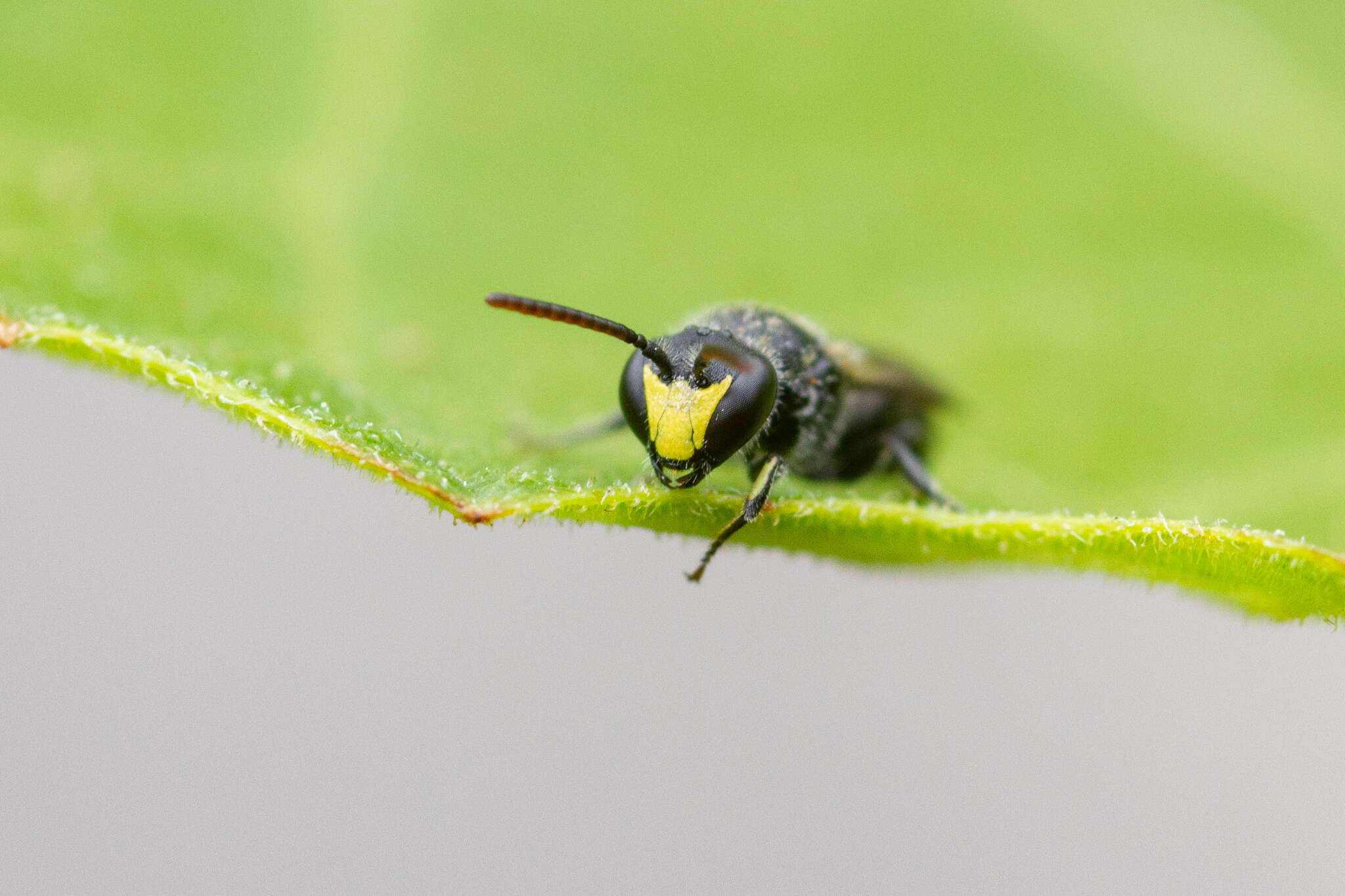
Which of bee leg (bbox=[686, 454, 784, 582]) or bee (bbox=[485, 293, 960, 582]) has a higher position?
bee (bbox=[485, 293, 960, 582])

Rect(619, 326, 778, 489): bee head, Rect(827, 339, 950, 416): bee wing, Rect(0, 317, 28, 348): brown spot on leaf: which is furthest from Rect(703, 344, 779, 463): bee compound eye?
Result: Rect(0, 317, 28, 348): brown spot on leaf

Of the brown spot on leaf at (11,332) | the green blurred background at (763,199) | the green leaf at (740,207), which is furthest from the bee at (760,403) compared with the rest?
the brown spot on leaf at (11,332)

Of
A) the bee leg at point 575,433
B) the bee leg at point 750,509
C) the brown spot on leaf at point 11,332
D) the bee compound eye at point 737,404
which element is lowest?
the bee leg at point 750,509

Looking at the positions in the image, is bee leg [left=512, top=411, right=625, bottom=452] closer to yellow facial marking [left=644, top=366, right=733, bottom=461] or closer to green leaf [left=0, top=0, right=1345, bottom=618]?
green leaf [left=0, top=0, right=1345, bottom=618]

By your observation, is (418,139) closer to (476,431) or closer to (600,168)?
(600,168)

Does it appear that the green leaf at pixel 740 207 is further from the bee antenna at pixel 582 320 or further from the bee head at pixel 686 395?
the bee antenna at pixel 582 320

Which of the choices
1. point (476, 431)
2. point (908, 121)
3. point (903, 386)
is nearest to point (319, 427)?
point (476, 431)
